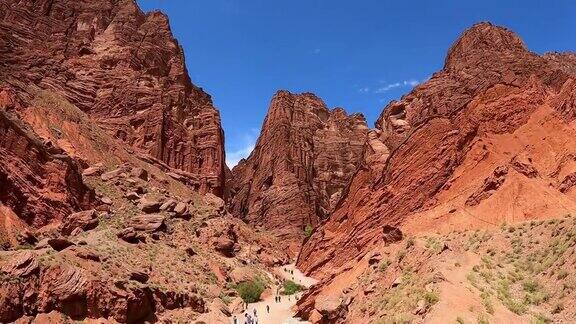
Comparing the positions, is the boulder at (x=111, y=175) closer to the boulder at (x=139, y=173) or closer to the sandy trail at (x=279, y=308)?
the boulder at (x=139, y=173)

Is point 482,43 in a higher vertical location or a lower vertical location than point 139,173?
higher

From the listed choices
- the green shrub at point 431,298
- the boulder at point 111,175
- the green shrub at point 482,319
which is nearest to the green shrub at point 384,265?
the green shrub at point 431,298

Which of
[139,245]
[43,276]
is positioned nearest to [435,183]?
[139,245]

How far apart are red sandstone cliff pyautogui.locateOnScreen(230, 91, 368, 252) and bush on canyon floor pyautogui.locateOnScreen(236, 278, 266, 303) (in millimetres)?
41960

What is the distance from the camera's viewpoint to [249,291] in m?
43.9

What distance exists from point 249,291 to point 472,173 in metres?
21.3

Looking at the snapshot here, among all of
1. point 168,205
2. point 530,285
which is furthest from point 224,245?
point 530,285

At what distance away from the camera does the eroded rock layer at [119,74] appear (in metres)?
77.1

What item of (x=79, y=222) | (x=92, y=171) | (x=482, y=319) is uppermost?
(x=92, y=171)

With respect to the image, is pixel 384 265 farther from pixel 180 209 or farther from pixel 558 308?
pixel 180 209

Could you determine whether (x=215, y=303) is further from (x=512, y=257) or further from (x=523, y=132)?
(x=523, y=132)

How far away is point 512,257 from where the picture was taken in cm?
2414

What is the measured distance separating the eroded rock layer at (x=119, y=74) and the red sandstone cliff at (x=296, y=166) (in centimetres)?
1475

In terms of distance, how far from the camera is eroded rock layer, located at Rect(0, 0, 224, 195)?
253 feet
